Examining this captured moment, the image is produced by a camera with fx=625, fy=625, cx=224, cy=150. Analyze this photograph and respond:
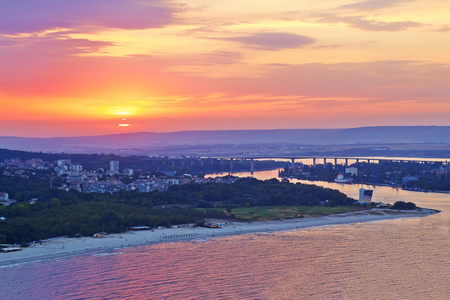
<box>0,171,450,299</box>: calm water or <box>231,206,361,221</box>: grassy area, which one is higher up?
<box>231,206,361,221</box>: grassy area

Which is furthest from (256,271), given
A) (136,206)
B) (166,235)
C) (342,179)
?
(342,179)

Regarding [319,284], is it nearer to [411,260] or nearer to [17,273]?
[411,260]

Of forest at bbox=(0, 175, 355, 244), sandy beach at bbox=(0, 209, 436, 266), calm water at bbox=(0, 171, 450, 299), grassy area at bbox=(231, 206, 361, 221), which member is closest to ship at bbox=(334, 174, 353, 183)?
forest at bbox=(0, 175, 355, 244)

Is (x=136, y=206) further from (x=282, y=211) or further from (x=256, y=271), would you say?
(x=256, y=271)

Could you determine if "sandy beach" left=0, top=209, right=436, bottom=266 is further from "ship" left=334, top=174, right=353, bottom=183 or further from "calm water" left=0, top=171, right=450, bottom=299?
"ship" left=334, top=174, right=353, bottom=183

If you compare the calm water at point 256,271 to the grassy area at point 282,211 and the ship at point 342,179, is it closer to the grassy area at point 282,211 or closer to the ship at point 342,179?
the grassy area at point 282,211

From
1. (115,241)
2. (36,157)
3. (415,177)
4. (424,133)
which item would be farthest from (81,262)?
(424,133)

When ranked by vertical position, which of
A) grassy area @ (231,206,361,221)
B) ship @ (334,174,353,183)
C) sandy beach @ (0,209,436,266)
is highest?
ship @ (334,174,353,183)
